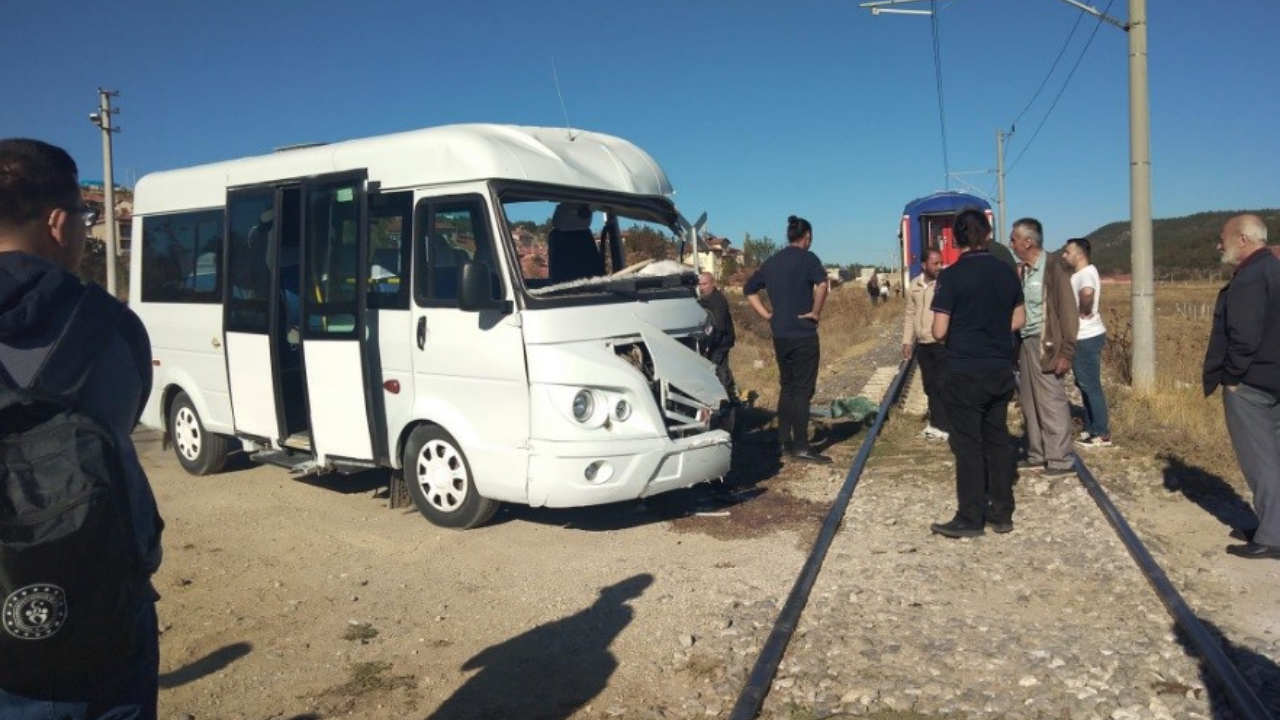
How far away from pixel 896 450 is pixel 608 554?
4338 millimetres

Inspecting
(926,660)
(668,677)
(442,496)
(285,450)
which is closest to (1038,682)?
(926,660)

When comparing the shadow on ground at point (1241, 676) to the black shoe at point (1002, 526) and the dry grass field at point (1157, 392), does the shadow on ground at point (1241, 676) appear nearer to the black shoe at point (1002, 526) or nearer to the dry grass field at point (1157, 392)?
the black shoe at point (1002, 526)

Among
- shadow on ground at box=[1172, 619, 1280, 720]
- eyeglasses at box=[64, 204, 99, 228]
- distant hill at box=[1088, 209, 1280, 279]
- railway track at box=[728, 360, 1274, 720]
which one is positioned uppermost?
distant hill at box=[1088, 209, 1280, 279]

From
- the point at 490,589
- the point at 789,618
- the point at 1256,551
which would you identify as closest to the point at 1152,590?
the point at 1256,551

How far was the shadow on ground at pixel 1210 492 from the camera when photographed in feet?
23.8

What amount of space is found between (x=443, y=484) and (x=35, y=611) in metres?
5.28

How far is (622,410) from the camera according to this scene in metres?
6.91

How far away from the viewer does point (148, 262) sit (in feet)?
33.0

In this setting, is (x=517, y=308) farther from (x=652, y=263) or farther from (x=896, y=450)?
(x=896, y=450)

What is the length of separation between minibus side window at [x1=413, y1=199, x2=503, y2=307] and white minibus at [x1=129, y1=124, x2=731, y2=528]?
14 millimetres

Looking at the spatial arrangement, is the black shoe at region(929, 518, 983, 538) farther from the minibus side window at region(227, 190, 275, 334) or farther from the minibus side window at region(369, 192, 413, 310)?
the minibus side window at region(227, 190, 275, 334)

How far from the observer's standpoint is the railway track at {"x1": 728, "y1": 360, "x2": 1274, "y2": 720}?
421 centimetres

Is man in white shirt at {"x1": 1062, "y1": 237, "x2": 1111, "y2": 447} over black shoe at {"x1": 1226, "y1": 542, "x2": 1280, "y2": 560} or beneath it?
over

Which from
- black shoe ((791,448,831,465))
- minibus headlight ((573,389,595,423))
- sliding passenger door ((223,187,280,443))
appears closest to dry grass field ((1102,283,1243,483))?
black shoe ((791,448,831,465))
